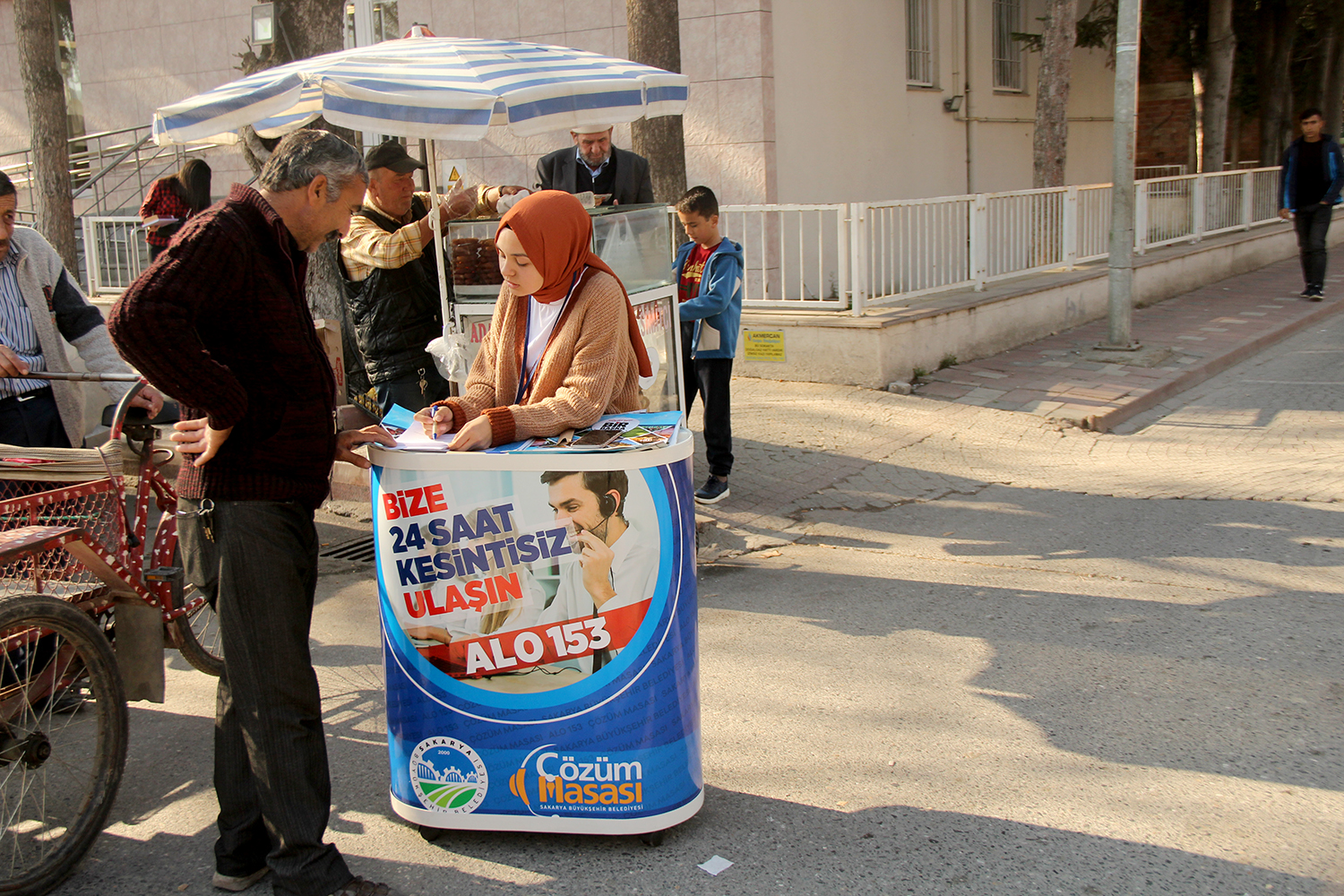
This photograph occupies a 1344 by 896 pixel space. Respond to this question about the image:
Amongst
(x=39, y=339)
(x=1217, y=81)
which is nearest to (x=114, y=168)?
(x=39, y=339)

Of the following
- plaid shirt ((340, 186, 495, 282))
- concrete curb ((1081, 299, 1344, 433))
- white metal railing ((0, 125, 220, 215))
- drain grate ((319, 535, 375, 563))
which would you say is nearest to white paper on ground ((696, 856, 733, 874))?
plaid shirt ((340, 186, 495, 282))

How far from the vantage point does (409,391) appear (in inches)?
204

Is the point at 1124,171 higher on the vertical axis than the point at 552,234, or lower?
higher

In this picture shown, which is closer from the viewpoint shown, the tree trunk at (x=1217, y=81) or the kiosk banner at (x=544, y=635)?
the kiosk banner at (x=544, y=635)

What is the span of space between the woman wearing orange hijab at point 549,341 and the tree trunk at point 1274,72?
20979mm

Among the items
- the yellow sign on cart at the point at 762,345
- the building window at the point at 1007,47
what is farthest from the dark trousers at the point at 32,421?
the building window at the point at 1007,47

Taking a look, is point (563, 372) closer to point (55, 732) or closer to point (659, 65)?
point (55, 732)

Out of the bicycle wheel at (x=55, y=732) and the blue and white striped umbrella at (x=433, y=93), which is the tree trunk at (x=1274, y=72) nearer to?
the blue and white striped umbrella at (x=433, y=93)

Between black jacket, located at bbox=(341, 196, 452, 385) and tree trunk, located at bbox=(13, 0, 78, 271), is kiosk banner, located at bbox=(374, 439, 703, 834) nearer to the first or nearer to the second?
black jacket, located at bbox=(341, 196, 452, 385)

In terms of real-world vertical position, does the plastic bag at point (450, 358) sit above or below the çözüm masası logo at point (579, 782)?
above

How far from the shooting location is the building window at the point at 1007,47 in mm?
17422

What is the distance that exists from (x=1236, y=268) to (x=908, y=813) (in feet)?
50.5

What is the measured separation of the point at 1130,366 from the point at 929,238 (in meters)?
2.16

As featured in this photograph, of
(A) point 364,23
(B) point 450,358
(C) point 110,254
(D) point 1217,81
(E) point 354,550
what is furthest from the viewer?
(D) point 1217,81
